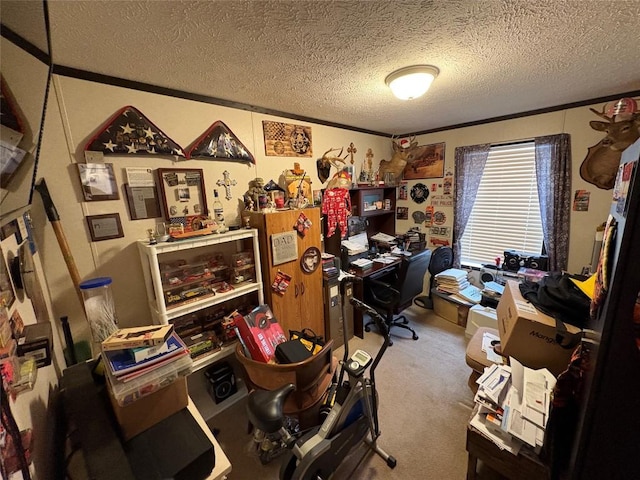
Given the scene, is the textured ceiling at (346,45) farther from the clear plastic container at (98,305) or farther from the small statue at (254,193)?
the clear plastic container at (98,305)

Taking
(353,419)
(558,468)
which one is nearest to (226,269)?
(353,419)

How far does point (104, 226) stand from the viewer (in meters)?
1.57

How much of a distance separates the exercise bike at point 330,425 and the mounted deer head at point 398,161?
2.54 meters

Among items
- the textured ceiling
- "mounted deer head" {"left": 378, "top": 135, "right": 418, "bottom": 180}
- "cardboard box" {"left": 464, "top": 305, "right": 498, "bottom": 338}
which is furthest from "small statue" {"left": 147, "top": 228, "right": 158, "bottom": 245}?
"cardboard box" {"left": 464, "top": 305, "right": 498, "bottom": 338}

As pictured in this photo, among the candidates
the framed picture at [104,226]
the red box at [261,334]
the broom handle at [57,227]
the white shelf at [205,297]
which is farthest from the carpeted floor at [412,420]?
the framed picture at [104,226]

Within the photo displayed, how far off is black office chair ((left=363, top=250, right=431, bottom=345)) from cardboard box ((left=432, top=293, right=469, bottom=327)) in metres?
0.53

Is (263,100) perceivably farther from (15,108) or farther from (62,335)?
(62,335)

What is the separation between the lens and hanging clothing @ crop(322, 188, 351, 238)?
2.71 m

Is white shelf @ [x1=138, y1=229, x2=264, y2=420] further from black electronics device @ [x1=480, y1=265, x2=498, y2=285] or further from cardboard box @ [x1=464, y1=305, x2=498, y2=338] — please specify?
black electronics device @ [x1=480, y1=265, x2=498, y2=285]

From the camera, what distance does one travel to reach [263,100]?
202 cm

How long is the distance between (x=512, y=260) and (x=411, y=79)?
2.37 m

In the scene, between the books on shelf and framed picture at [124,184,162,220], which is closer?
the books on shelf

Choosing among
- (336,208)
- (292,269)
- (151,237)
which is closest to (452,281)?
(336,208)

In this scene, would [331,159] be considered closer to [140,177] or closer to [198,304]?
[140,177]
